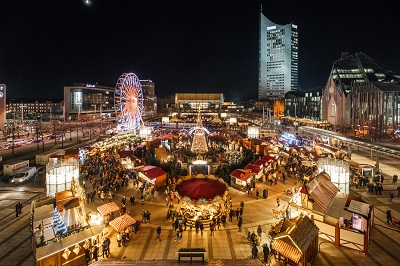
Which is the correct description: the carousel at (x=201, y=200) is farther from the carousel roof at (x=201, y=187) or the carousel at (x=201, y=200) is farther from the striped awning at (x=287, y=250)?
the striped awning at (x=287, y=250)

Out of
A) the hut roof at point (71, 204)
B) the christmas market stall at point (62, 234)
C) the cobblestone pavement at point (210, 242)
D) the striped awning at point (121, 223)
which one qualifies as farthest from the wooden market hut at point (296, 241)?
the hut roof at point (71, 204)

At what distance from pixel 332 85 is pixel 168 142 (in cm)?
5214

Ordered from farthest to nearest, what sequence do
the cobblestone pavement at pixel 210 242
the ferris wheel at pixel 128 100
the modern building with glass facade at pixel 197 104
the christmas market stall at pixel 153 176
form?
the modern building with glass facade at pixel 197 104 < the ferris wheel at pixel 128 100 < the christmas market stall at pixel 153 176 < the cobblestone pavement at pixel 210 242

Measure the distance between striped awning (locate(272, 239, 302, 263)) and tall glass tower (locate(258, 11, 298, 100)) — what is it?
485 feet

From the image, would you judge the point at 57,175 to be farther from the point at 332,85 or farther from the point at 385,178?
the point at 332,85

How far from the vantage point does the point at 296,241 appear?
1040 centimetres

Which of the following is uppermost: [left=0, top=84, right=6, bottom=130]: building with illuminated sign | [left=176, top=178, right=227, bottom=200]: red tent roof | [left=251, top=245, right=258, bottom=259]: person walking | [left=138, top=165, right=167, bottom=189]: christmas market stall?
[left=0, top=84, right=6, bottom=130]: building with illuminated sign

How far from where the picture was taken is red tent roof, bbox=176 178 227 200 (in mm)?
15250

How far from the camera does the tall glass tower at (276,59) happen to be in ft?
498

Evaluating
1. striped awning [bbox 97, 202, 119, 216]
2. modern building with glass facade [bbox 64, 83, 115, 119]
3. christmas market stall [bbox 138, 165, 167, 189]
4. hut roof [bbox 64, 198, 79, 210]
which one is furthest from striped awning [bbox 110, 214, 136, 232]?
modern building with glass facade [bbox 64, 83, 115, 119]

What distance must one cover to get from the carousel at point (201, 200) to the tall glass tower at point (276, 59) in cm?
14379

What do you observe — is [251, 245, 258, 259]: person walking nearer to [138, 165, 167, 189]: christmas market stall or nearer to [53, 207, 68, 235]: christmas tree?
[53, 207, 68, 235]: christmas tree

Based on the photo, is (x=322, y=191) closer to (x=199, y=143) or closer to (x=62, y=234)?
(x=62, y=234)

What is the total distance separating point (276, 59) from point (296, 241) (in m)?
157
